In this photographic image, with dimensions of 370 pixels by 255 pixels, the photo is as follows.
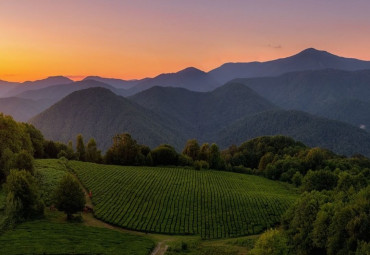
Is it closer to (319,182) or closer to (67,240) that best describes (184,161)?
(319,182)

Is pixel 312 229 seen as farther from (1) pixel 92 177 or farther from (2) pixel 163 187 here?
(1) pixel 92 177

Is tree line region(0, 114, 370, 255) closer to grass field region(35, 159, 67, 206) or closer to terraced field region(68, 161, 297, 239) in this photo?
grass field region(35, 159, 67, 206)

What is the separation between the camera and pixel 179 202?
64438mm

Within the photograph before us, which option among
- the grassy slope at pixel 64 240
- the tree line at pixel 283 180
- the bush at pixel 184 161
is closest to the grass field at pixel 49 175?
the tree line at pixel 283 180

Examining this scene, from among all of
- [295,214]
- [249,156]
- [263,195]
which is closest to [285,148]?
[249,156]

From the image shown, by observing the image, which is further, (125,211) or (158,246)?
(125,211)

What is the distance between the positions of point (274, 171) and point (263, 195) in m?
38.9

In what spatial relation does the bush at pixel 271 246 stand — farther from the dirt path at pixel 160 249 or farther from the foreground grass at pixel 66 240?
the foreground grass at pixel 66 240

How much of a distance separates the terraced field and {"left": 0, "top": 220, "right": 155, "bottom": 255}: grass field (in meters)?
7.77

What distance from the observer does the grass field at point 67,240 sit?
3638 cm

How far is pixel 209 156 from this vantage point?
12044 centimetres

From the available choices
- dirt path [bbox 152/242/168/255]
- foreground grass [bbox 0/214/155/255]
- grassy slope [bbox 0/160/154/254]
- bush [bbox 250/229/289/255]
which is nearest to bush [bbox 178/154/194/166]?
grassy slope [bbox 0/160/154/254]

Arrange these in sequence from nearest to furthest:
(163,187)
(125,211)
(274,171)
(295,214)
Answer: (295,214)
(125,211)
(163,187)
(274,171)

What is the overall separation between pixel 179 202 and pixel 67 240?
28831 millimetres
